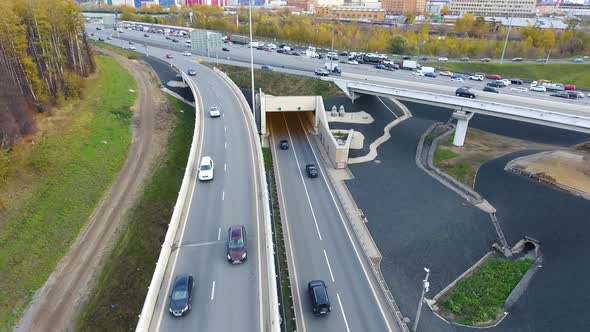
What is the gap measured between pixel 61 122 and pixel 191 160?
2611cm

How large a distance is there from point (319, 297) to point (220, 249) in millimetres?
8091

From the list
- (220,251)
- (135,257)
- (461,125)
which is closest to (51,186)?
(135,257)

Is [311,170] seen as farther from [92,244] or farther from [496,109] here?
[496,109]

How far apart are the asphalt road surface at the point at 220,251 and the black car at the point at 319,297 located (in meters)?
5.26

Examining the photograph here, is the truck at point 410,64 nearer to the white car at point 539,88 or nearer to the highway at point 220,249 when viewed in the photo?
the white car at point 539,88

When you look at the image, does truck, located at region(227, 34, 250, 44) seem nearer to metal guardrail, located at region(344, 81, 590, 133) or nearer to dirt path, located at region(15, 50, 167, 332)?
dirt path, located at region(15, 50, 167, 332)

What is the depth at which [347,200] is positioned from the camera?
41375 millimetres

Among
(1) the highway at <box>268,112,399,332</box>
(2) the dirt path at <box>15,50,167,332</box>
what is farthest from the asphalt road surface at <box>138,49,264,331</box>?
(2) the dirt path at <box>15,50,167,332</box>

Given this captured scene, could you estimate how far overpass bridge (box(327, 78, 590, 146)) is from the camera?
41562mm

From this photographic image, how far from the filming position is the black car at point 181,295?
784 inches

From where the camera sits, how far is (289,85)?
232 ft

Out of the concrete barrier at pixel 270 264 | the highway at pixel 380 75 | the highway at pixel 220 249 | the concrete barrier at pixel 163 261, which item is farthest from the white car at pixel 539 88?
the concrete barrier at pixel 163 261

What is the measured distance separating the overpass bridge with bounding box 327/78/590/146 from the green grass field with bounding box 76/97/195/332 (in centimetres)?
3414

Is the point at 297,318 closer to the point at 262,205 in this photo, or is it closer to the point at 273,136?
the point at 262,205
